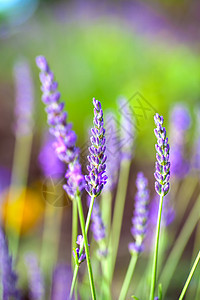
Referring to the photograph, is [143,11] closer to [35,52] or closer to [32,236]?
[35,52]

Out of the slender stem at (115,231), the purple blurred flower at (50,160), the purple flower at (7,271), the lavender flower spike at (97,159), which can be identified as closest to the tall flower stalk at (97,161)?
the lavender flower spike at (97,159)

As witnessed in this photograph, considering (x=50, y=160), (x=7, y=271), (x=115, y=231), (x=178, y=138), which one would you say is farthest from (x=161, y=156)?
(x=115, y=231)

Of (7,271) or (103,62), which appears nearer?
(7,271)

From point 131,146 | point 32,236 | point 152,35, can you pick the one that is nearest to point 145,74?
point 152,35

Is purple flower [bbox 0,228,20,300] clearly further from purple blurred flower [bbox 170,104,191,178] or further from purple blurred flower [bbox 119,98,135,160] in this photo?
purple blurred flower [bbox 170,104,191,178]

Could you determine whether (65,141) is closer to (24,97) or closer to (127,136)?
(127,136)
